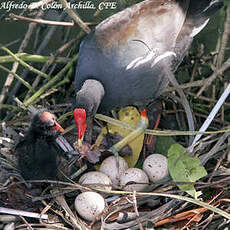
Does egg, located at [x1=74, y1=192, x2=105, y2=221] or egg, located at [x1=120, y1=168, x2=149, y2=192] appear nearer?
egg, located at [x1=74, y1=192, x2=105, y2=221]

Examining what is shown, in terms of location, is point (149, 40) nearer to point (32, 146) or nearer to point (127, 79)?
point (127, 79)

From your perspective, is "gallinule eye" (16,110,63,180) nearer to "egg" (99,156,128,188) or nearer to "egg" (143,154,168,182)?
"egg" (99,156,128,188)

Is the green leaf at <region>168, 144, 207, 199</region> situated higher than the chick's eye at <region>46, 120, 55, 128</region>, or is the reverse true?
the chick's eye at <region>46, 120, 55, 128</region>

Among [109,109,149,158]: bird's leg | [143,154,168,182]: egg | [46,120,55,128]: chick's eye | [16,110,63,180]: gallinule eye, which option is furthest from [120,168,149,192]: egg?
[46,120,55,128]: chick's eye

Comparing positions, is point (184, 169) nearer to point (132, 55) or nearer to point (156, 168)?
point (156, 168)

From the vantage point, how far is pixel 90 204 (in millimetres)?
2283

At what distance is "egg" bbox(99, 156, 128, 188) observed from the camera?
250 centimetres

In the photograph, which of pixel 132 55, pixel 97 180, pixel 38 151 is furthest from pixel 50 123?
pixel 132 55

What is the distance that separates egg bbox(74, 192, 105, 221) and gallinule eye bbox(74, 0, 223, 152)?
56 centimetres

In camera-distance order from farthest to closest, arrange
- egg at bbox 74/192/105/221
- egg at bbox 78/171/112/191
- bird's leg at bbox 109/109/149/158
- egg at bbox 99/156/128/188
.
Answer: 1. bird's leg at bbox 109/109/149/158
2. egg at bbox 99/156/128/188
3. egg at bbox 78/171/112/191
4. egg at bbox 74/192/105/221

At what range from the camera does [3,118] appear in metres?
3.01

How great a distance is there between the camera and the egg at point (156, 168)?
2479 millimetres

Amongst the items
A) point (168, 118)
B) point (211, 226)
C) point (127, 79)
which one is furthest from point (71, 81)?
point (211, 226)

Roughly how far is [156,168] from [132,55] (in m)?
0.76
